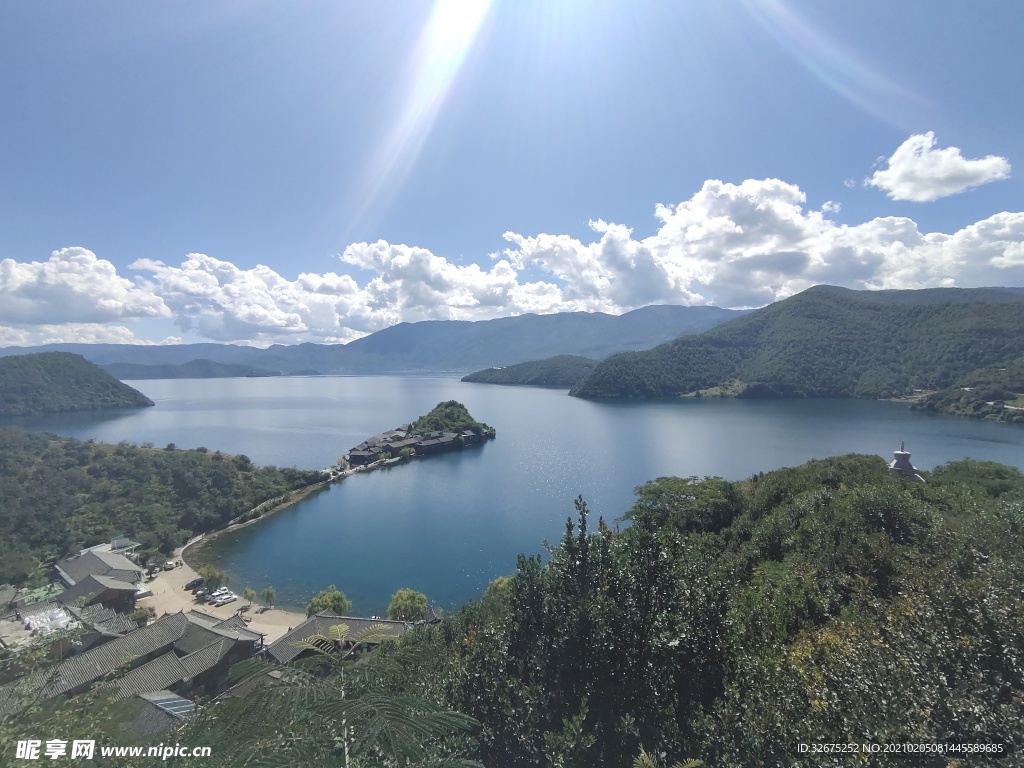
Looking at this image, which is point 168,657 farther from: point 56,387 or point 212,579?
point 56,387

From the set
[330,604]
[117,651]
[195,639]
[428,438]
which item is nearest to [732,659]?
[195,639]

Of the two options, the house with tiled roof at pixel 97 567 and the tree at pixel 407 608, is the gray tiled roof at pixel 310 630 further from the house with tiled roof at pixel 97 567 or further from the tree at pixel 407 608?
the house with tiled roof at pixel 97 567

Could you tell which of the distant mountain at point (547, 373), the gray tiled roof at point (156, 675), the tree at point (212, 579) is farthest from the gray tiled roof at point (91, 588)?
the distant mountain at point (547, 373)

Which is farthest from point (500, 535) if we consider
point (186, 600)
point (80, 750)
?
point (80, 750)

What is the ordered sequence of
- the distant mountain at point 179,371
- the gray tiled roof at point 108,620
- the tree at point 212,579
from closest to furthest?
1. the gray tiled roof at point 108,620
2. the tree at point 212,579
3. the distant mountain at point 179,371

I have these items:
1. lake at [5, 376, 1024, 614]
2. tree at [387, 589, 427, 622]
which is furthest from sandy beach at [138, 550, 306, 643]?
tree at [387, 589, 427, 622]

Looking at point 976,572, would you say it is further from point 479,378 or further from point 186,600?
point 479,378
